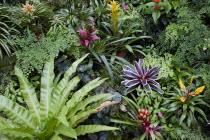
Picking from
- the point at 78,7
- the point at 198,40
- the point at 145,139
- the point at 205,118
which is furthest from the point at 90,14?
the point at 205,118

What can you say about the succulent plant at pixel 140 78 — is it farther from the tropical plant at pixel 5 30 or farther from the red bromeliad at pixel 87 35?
the tropical plant at pixel 5 30

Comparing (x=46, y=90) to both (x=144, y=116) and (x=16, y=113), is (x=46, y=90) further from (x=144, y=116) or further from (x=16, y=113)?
(x=144, y=116)

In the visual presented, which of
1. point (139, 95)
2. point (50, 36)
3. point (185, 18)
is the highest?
point (50, 36)

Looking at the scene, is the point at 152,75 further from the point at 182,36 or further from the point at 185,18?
the point at 185,18

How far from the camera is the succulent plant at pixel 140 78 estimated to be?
2639mm

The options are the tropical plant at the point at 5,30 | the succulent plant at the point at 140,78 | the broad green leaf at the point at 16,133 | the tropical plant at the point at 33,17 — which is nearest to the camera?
the broad green leaf at the point at 16,133

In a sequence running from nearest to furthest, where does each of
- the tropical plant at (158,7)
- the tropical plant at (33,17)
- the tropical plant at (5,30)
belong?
the tropical plant at (5,30), the tropical plant at (33,17), the tropical plant at (158,7)

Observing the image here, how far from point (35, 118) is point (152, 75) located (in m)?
1.76

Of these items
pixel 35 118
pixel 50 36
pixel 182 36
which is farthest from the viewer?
pixel 182 36

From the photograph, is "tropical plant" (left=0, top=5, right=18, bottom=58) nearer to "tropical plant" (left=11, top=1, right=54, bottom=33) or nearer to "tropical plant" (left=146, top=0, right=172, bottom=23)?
"tropical plant" (left=11, top=1, right=54, bottom=33)


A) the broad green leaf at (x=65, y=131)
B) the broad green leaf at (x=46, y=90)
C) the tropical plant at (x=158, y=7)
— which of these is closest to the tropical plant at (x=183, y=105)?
the tropical plant at (x=158, y=7)

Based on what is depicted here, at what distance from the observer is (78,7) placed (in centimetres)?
344

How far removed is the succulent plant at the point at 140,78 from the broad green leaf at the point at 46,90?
1.07 m

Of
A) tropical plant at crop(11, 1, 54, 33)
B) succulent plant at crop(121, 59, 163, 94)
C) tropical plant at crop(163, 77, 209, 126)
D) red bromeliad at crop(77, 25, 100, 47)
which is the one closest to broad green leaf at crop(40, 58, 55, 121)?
red bromeliad at crop(77, 25, 100, 47)
